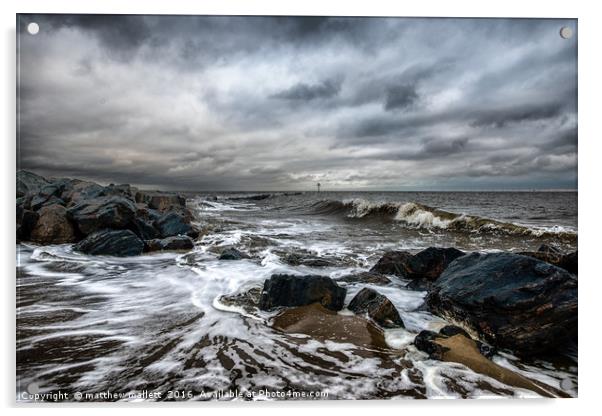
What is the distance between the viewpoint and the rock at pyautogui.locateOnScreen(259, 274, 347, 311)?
11.3 ft

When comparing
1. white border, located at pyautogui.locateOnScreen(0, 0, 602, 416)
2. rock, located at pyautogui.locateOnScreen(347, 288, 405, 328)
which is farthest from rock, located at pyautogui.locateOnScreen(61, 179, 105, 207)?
rock, located at pyautogui.locateOnScreen(347, 288, 405, 328)

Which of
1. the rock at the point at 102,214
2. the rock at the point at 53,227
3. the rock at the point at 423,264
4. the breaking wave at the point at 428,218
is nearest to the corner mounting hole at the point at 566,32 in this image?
the breaking wave at the point at 428,218

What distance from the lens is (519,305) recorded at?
104 inches

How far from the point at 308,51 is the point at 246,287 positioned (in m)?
2.79

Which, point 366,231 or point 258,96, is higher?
point 258,96

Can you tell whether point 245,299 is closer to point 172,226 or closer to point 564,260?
point 564,260

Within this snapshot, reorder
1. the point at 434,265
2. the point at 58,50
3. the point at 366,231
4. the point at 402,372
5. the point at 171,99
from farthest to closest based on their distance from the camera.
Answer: the point at 366,231 → the point at 434,265 → the point at 171,99 → the point at 58,50 → the point at 402,372

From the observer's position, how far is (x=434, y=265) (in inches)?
174

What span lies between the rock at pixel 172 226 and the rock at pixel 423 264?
5059 mm

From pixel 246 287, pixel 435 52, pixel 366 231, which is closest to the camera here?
pixel 435 52

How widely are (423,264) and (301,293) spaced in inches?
76.6

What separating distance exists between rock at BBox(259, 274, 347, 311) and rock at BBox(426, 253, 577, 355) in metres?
1.14

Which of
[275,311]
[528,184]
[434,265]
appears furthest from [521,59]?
[275,311]

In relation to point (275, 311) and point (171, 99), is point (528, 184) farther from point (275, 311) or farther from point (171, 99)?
point (171, 99)
